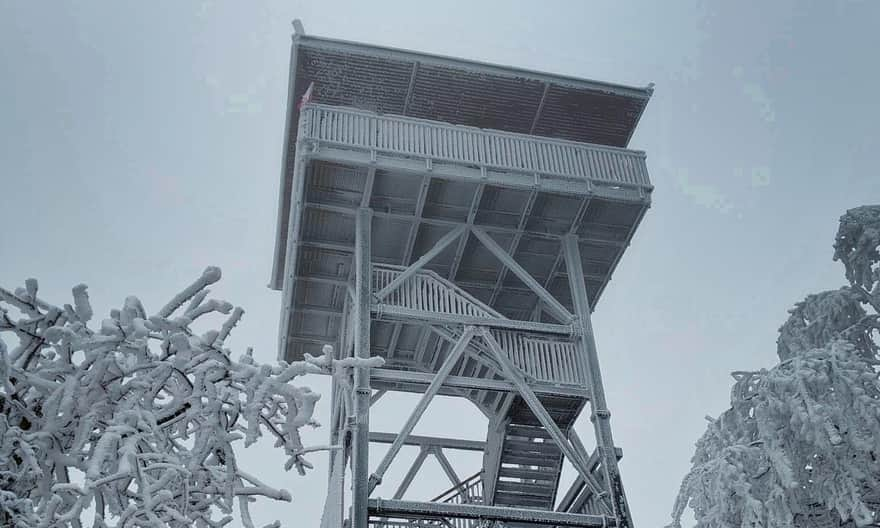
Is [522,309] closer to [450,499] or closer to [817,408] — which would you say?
[450,499]

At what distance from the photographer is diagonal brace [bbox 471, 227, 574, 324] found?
15.8 metres

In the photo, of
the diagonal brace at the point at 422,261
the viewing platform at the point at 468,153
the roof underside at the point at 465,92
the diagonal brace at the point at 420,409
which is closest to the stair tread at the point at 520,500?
the diagonal brace at the point at 420,409

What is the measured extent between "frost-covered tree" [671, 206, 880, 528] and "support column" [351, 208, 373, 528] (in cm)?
426

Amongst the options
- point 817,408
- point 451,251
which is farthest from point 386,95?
point 817,408

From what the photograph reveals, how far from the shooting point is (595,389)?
48.3ft

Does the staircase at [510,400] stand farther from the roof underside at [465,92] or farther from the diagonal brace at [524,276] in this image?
the roof underside at [465,92]

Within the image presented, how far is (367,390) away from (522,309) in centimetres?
570

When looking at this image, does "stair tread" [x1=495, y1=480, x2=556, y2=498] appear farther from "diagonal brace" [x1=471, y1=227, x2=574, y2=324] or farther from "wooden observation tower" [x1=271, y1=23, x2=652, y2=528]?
"diagonal brace" [x1=471, y1=227, x2=574, y2=324]

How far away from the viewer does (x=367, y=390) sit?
1341cm

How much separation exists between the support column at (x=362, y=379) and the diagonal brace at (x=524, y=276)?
6.67 ft

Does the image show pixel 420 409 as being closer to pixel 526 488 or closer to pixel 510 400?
pixel 510 400

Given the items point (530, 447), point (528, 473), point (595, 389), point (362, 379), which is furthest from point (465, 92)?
point (528, 473)

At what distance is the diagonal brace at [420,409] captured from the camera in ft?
42.4

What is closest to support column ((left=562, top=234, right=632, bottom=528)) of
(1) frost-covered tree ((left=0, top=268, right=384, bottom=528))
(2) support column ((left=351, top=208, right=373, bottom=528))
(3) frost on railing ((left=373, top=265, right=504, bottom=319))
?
(3) frost on railing ((left=373, top=265, right=504, bottom=319))
